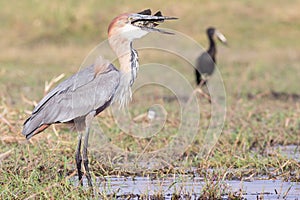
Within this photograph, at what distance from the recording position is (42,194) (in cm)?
489

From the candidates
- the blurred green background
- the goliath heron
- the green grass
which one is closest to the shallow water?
the green grass

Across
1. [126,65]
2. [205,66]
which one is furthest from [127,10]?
[126,65]

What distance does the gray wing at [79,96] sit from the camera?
228 inches

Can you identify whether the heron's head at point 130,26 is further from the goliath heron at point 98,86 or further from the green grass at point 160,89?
the green grass at point 160,89

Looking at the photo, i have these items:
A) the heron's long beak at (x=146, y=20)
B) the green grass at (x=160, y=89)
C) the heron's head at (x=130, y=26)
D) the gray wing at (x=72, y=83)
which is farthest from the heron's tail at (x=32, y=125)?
the heron's long beak at (x=146, y=20)

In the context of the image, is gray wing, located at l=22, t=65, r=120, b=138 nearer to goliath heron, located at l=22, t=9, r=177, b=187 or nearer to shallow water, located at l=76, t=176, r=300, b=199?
goliath heron, located at l=22, t=9, r=177, b=187

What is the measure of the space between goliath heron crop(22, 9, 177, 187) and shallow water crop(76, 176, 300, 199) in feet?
1.25

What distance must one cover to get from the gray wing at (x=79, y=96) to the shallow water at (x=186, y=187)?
59 centimetres

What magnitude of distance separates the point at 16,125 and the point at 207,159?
1.95 metres

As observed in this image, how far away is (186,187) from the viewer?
549 centimetres

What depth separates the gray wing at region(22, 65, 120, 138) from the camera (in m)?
5.80

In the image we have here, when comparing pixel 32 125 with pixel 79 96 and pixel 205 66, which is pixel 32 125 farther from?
pixel 205 66

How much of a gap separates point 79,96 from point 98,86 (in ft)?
0.59

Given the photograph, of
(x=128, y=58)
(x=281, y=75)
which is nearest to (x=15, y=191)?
(x=128, y=58)
